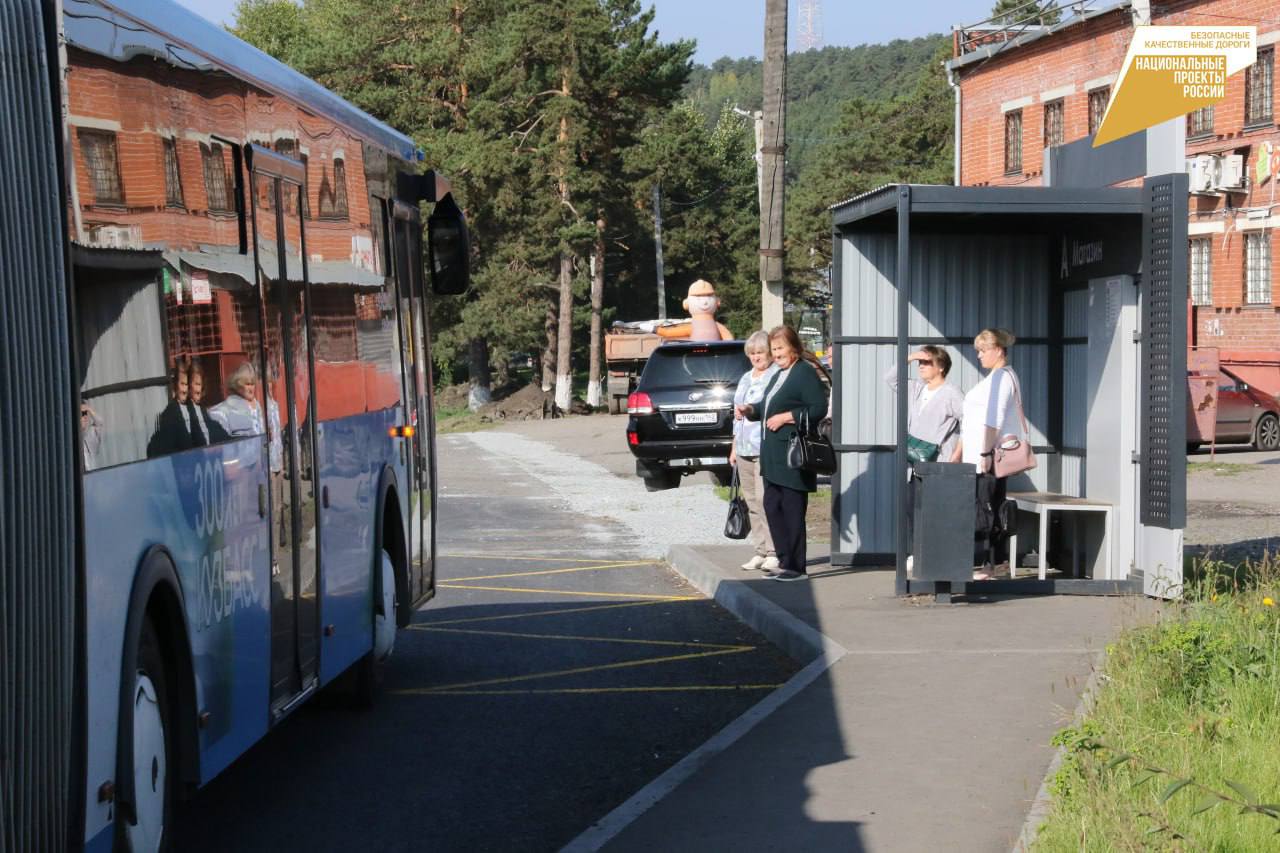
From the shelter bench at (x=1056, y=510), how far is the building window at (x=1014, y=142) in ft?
116

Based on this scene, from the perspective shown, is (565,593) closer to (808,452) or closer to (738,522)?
(738,522)

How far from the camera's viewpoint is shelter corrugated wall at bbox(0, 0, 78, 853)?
161 inches

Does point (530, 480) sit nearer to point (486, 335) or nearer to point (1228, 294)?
point (1228, 294)

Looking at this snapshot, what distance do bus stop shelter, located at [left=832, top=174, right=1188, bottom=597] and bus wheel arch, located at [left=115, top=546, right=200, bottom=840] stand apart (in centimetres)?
645

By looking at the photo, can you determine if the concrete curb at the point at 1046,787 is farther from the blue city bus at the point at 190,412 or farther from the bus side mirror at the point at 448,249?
the bus side mirror at the point at 448,249

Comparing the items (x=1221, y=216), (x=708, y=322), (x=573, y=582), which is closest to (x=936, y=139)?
(x=1221, y=216)

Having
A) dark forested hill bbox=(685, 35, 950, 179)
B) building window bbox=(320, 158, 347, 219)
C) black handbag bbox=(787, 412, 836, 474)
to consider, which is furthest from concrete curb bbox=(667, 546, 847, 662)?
dark forested hill bbox=(685, 35, 950, 179)

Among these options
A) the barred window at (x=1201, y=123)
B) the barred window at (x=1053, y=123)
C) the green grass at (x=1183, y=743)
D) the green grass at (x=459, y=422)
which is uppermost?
the barred window at (x=1053, y=123)

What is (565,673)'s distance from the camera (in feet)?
34.0

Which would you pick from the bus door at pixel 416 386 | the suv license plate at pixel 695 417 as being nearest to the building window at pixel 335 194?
the bus door at pixel 416 386

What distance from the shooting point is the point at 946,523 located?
37.8 feet

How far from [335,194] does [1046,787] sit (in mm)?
4128

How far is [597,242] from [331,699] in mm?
48502

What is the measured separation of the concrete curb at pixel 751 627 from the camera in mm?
6520
